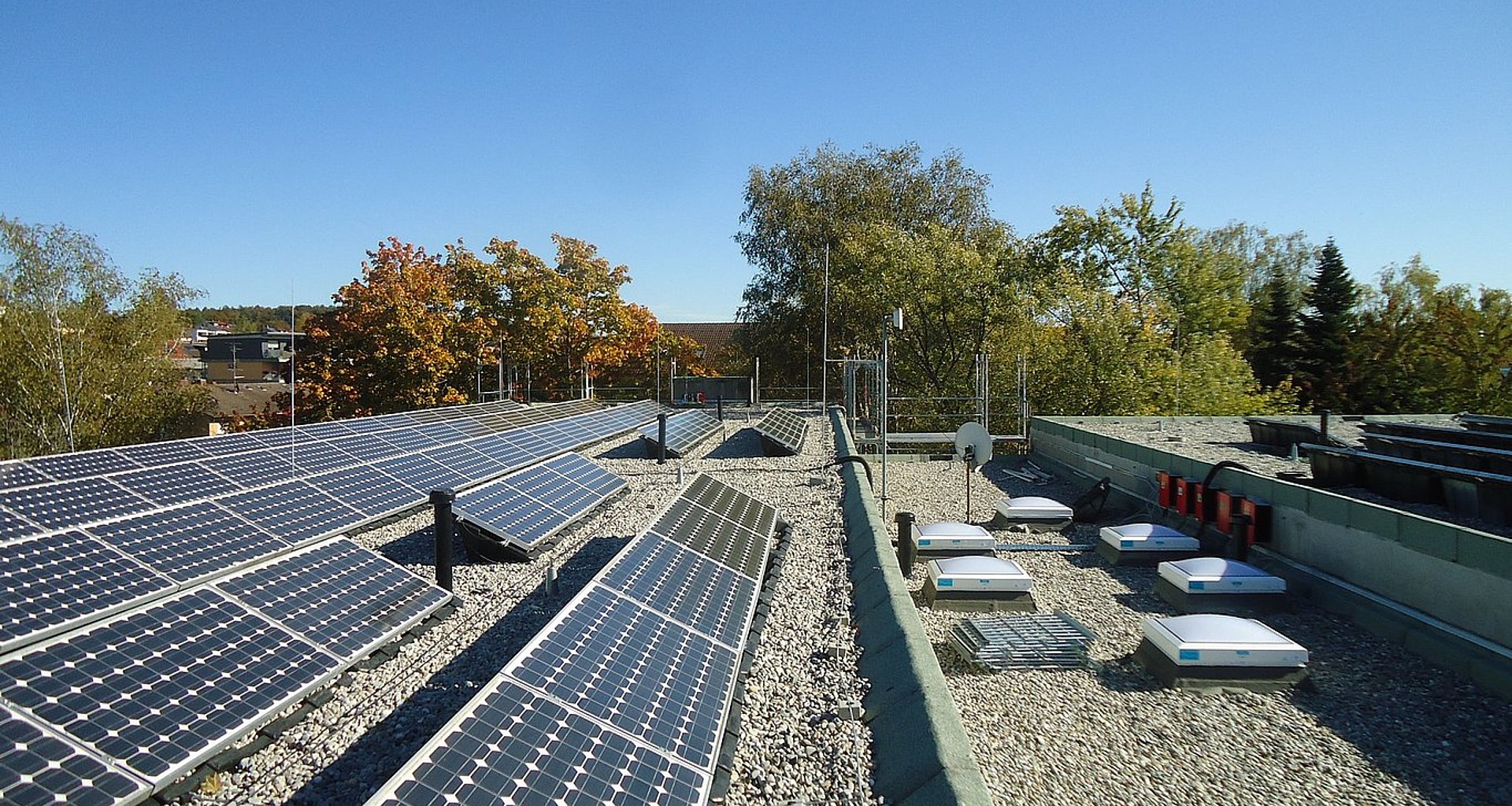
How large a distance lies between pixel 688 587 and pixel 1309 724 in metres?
4.91

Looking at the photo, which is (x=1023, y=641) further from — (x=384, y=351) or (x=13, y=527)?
(x=384, y=351)

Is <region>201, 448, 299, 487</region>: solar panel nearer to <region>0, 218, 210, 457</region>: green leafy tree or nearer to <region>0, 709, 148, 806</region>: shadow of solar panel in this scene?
<region>0, 709, 148, 806</region>: shadow of solar panel

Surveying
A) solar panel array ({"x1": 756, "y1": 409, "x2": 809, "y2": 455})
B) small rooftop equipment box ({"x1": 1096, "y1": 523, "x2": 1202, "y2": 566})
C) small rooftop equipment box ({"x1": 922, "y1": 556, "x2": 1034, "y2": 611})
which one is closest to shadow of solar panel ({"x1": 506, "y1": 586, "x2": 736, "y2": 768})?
small rooftop equipment box ({"x1": 922, "y1": 556, "x2": 1034, "y2": 611})

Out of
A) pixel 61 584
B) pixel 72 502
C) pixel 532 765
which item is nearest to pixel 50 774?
pixel 532 765

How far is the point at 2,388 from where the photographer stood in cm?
2805

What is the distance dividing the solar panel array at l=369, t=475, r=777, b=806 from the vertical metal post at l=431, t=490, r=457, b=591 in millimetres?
2048

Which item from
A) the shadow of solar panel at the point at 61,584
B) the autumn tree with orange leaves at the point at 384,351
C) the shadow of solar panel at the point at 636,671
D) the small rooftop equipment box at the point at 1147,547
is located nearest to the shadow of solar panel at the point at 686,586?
the shadow of solar panel at the point at 636,671

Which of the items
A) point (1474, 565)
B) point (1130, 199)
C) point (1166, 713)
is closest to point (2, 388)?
point (1166, 713)

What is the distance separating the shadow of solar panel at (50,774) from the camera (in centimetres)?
354

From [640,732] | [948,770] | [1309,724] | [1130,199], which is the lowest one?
[1309,724]

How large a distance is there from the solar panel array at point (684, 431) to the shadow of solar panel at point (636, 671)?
12.0m

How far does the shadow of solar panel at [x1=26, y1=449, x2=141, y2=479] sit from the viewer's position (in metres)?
8.55

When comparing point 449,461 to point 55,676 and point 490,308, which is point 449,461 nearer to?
point 55,676

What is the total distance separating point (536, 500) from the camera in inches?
408
